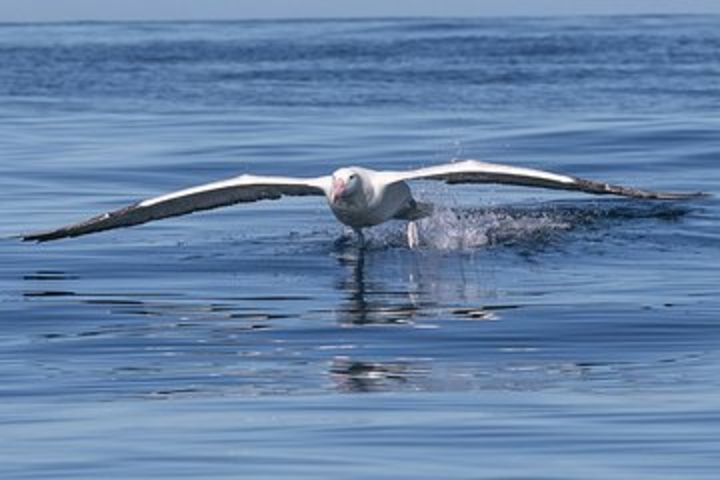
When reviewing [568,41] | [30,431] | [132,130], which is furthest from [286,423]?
[568,41]

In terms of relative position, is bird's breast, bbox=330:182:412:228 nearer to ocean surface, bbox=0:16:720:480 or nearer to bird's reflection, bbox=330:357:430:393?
ocean surface, bbox=0:16:720:480

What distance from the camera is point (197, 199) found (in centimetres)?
2611

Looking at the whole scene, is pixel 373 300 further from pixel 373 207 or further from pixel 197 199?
pixel 197 199

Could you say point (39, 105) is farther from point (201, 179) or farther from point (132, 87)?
point (201, 179)

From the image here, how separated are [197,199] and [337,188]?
1.56 m

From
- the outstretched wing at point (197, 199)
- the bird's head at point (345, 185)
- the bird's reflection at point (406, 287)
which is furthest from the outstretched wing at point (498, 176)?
the outstretched wing at point (197, 199)

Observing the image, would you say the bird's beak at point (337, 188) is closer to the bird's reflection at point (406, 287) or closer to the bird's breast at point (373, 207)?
the bird's breast at point (373, 207)

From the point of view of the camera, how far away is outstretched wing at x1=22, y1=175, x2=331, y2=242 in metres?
25.8

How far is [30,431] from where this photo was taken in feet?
55.5

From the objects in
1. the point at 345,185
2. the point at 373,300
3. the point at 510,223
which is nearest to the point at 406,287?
the point at 373,300

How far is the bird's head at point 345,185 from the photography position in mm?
25531

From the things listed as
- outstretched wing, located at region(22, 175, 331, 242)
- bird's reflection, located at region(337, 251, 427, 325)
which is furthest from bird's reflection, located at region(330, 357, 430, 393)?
outstretched wing, located at region(22, 175, 331, 242)

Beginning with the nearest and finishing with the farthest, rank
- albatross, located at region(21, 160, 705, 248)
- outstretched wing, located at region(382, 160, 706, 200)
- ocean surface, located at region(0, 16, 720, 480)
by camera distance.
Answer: ocean surface, located at region(0, 16, 720, 480) < outstretched wing, located at region(382, 160, 706, 200) < albatross, located at region(21, 160, 705, 248)

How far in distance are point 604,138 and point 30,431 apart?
23339mm
